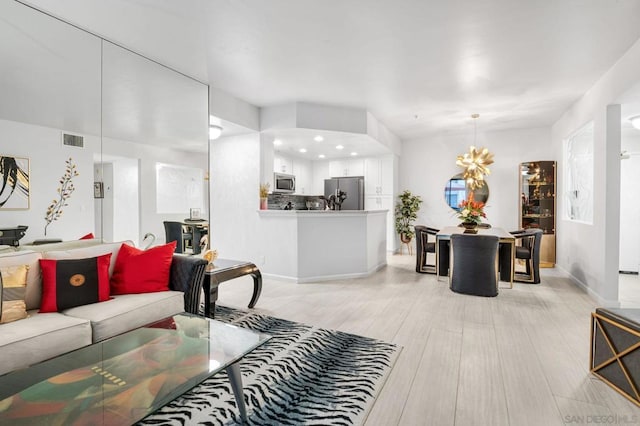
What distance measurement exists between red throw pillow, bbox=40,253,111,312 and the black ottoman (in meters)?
3.48

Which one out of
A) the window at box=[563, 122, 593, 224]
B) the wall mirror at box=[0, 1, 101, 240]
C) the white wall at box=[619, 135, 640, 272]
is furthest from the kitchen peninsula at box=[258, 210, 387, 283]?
the white wall at box=[619, 135, 640, 272]

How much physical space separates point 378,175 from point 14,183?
6.30 metres

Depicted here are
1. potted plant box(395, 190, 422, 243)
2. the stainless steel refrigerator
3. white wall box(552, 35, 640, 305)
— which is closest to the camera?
white wall box(552, 35, 640, 305)

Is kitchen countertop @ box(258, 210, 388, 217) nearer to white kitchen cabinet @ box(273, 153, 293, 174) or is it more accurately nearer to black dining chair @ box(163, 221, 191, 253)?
black dining chair @ box(163, 221, 191, 253)

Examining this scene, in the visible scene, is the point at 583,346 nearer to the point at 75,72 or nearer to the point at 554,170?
the point at 554,170

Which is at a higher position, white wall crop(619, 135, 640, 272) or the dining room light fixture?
the dining room light fixture

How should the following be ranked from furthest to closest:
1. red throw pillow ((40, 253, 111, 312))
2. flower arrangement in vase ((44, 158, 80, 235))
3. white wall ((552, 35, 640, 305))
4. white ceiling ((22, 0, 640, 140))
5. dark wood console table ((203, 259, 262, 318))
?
1. white wall ((552, 35, 640, 305))
2. dark wood console table ((203, 259, 262, 318))
3. flower arrangement in vase ((44, 158, 80, 235))
4. white ceiling ((22, 0, 640, 140))
5. red throw pillow ((40, 253, 111, 312))

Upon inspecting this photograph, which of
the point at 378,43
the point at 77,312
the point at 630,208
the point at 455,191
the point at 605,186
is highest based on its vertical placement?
the point at 378,43

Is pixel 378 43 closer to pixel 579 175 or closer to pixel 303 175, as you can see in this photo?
pixel 579 175

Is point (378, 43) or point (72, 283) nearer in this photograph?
point (72, 283)

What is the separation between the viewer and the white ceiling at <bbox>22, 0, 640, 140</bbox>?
8.10ft

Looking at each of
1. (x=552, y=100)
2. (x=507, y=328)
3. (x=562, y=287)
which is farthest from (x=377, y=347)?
(x=552, y=100)

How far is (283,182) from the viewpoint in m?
6.52

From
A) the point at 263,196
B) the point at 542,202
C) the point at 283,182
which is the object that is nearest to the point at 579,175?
the point at 542,202
